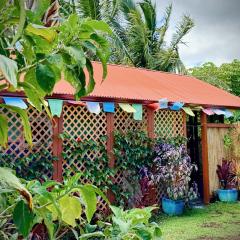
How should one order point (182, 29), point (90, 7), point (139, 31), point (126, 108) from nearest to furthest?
point (126, 108) < point (90, 7) < point (139, 31) < point (182, 29)

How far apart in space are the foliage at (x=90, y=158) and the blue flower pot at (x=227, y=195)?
3.42m

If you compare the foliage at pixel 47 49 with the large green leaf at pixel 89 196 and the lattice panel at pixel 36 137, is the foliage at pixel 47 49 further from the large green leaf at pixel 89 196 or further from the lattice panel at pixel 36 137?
the lattice panel at pixel 36 137

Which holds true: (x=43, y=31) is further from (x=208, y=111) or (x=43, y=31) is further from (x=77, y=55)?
(x=208, y=111)

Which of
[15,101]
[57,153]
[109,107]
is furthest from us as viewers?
[109,107]

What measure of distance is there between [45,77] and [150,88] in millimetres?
8954

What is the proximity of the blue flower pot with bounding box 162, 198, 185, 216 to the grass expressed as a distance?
16cm

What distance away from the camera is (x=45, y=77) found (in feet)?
2.95

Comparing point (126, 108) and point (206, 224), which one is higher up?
point (126, 108)

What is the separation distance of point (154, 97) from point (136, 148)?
4.45 feet

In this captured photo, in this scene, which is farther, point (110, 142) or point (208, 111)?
point (208, 111)

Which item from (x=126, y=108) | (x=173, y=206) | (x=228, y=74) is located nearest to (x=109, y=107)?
(x=126, y=108)

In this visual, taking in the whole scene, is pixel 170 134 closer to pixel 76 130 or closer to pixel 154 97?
pixel 154 97

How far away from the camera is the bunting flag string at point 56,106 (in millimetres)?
6633

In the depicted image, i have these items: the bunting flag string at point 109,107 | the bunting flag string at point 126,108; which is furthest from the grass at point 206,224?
the bunting flag string at point 109,107
